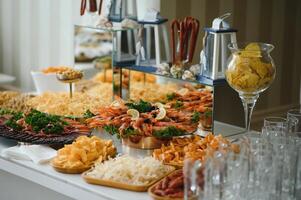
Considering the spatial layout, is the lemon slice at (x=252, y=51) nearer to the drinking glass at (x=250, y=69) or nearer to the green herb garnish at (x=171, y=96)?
the drinking glass at (x=250, y=69)

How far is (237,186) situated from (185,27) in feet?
4.47

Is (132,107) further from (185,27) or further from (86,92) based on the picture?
(86,92)

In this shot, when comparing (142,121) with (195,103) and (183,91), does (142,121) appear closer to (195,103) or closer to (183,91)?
(195,103)

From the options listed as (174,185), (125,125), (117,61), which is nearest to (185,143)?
(125,125)

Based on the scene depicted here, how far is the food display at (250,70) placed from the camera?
8.71 ft

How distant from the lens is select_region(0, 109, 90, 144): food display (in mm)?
2822

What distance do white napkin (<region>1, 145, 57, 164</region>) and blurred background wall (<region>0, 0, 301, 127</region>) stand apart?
2.62ft

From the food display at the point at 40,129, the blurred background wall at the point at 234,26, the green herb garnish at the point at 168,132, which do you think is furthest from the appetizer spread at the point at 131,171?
the blurred background wall at the point at 234,26

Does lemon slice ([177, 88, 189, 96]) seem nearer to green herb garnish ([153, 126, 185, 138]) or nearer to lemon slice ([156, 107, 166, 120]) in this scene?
lemon slice ([156, 107, 166, 120])

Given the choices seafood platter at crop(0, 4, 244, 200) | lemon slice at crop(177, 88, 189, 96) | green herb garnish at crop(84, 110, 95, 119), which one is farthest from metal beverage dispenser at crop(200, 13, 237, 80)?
green herb garnish at crop(84, 110, 95, 119)

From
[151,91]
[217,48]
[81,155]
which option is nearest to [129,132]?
[81,155]

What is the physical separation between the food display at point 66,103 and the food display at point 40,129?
182 mm

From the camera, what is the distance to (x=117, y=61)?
11.8 ft

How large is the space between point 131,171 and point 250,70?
2.20 feet
